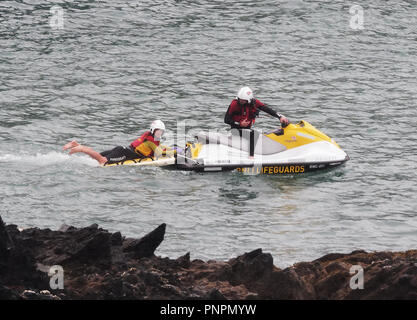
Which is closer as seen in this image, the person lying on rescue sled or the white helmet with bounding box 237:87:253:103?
the person lying on rescue sled

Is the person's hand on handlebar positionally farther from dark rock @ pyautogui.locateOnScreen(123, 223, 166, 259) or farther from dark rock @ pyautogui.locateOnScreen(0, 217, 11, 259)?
dark rock @ pyautogui.locateOnScreen(0, 217, 11, 259)

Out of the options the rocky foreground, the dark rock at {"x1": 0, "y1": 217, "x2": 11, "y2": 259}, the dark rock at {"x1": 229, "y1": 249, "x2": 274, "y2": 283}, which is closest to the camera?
the rocky foreground

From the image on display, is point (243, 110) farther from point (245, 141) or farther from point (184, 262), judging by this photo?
point (184, 262)

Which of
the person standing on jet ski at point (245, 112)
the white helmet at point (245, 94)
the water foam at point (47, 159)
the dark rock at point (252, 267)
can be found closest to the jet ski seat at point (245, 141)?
the person standing on jet ski at point (245, 112)

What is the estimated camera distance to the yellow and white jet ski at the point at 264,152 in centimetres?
2286

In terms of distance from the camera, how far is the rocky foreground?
12805 millimetres

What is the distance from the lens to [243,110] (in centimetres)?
2353

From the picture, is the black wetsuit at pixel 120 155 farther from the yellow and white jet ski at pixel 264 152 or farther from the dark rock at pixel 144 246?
the dark rock at pixel 144 246

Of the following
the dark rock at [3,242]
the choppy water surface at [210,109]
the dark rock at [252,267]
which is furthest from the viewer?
the choppy water surface at [210,109]

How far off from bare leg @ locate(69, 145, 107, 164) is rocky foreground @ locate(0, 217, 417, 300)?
287 inches

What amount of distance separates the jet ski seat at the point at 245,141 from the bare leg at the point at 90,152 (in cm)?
283

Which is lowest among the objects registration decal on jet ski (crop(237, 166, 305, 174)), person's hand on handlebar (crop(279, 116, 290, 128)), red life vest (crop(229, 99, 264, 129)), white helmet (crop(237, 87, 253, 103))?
registration decal on jet ski (crop(237, 166, 305, 174))

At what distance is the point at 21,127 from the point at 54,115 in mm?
1709

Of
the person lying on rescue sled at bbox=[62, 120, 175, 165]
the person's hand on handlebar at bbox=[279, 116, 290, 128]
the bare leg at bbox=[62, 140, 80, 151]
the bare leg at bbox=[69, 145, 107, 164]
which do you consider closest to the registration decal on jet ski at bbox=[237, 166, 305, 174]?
the person's hand on handlebar at bbox=[279, 116, 290, 128]
